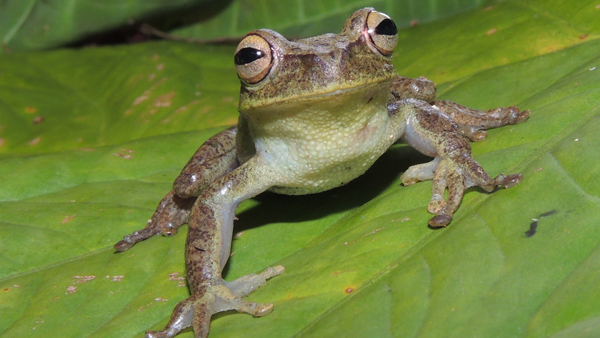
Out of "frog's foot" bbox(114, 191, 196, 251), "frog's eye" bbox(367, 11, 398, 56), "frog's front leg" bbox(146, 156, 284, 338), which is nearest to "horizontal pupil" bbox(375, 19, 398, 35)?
"frog's eye" bbox(367, 11, 398, 56)

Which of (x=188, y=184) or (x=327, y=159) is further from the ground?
(x=327, y=159)

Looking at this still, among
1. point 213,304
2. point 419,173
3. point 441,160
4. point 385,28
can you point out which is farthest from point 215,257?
point 385,28

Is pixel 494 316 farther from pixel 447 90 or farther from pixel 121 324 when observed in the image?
pixel 447 90

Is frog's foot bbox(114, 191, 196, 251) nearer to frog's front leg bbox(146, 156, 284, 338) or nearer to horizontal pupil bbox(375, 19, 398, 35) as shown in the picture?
frog's front leg bbox(146, 156, 284, 338)

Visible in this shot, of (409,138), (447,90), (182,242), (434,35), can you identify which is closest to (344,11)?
(434,35)

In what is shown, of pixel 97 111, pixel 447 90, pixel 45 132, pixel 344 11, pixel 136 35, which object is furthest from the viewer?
pixel 136 35

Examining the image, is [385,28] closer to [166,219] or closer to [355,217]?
[355,217]
